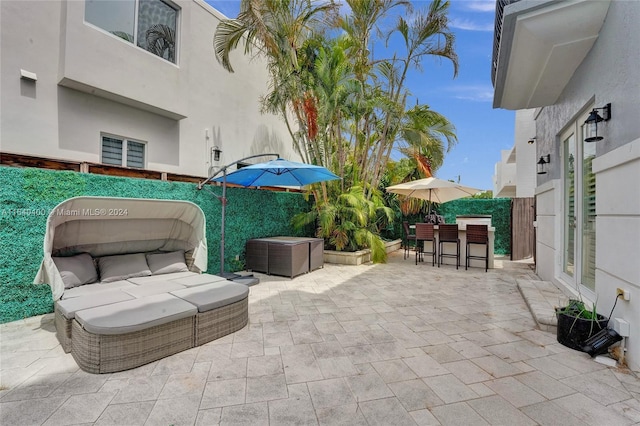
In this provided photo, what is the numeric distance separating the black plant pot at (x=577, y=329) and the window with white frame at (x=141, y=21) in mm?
9918

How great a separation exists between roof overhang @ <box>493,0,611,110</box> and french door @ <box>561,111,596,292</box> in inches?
35.1

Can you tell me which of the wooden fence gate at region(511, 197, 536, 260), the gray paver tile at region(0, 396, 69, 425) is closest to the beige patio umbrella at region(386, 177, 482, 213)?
the wooden fence gate at region(511, 197, 536, 260)

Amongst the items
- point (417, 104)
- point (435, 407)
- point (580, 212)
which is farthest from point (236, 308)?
point (417, 104)

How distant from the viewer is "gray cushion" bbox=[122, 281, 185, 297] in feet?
12.2

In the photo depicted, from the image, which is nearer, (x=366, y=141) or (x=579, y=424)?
(x=579, y=424)

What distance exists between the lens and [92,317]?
2900 mm

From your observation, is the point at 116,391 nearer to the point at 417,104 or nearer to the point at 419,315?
the point at 419,315

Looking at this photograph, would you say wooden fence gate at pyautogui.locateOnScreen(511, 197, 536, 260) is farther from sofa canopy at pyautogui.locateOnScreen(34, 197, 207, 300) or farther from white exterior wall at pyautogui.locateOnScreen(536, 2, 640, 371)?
sofa canopy at pyautogui.locateOnScreen(34, 197, 207, 300)

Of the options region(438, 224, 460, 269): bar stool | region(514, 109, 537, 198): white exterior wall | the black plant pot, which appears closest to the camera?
the black plant pot

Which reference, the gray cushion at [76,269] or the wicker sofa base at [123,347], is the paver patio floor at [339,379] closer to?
the wicker sofa base at [123,347]

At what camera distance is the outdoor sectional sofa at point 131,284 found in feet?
9.45

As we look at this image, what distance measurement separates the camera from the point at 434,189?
9648 millimetres

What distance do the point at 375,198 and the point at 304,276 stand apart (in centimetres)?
376

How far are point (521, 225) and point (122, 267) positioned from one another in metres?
11.3
